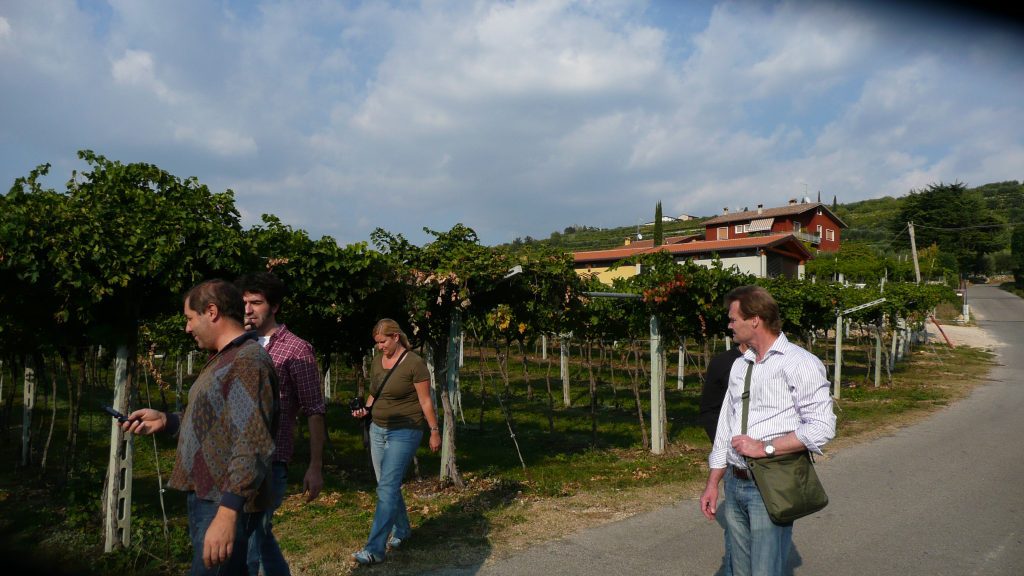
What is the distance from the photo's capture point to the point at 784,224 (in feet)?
186

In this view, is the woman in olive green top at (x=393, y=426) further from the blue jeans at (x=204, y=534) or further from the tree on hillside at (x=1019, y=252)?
the tree on hillside at (x=1019, y=252)

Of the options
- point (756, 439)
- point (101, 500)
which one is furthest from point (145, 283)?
point (756, 439)

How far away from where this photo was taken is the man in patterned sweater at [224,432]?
231cm

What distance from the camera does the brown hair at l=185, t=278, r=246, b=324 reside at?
254 cm

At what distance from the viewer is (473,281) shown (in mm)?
7410

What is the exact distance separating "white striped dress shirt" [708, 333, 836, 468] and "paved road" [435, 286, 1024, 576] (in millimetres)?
2173

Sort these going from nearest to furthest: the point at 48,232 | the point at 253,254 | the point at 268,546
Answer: the point at 268,546, the point at 48,232, the point at 253,254

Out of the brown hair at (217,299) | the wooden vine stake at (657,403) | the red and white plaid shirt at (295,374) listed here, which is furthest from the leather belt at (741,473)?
the wooden vine stake at (657,403)

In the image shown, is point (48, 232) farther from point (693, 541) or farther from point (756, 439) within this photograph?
point (693, 541)

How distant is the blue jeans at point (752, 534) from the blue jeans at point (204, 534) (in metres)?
2.05

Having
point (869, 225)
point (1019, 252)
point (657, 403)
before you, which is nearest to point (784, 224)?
point (1019, 252)

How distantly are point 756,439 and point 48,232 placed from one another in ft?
15.8

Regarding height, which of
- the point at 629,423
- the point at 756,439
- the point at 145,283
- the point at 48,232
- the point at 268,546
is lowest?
the point at 629,423

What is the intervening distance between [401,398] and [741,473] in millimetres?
2613
